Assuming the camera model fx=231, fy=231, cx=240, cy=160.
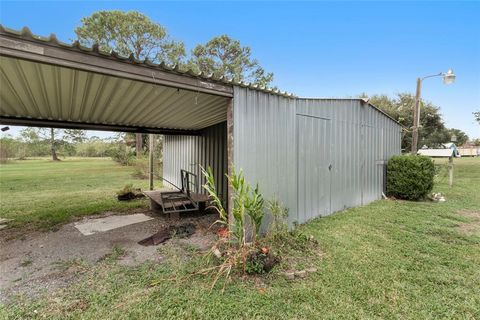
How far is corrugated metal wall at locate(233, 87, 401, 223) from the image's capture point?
3.65 meters

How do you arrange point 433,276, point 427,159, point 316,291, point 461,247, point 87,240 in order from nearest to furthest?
1. point 316,291
2. point 433,276
3. point 461,247
4. point 87,240
5. point 427,159

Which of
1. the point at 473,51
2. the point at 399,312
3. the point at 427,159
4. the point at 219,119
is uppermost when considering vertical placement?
the point at 473,51

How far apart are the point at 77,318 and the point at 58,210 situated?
5.19 meters

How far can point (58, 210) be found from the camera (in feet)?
19.9

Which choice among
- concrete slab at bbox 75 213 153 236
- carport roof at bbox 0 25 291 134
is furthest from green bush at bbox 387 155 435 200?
concrete slab at bbox 75 213 153 236

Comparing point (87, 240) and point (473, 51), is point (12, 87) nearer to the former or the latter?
point (87, 240)

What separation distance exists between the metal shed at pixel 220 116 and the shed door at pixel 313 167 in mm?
22

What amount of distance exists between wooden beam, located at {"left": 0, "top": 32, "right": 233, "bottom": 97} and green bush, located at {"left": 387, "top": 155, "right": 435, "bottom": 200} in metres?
6.74

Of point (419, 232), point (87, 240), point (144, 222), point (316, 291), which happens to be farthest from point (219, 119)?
point (419, 232)

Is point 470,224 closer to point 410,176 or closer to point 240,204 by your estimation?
point 410,176

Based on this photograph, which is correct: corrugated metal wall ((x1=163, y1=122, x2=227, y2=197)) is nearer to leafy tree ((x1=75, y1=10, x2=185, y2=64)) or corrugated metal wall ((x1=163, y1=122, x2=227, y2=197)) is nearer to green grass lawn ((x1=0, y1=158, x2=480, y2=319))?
green grass lawn ((x1=0, y1=158, x2=480, y2=319))

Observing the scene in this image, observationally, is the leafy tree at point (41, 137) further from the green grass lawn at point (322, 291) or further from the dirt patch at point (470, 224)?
the dirt patch at point (470, 224)

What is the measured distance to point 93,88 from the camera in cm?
334

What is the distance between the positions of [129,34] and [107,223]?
48.4 ft
